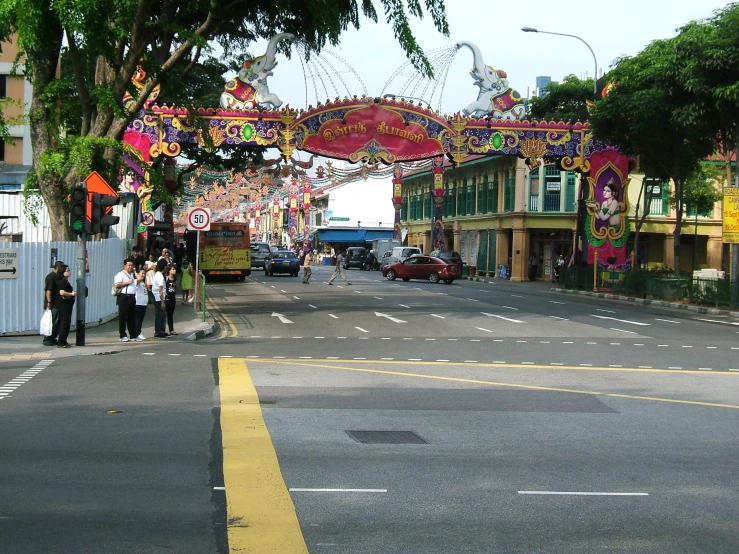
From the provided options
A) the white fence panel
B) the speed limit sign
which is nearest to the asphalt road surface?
the white fence panel

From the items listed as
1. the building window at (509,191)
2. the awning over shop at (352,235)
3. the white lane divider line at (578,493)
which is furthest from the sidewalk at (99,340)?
the awning over shop at (352,235)

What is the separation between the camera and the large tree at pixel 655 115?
32812mm

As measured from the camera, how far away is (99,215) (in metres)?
19.5

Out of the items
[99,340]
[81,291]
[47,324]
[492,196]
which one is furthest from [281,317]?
[492,196]

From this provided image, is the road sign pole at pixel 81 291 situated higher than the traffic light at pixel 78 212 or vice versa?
the traffic light at pixel 78 212

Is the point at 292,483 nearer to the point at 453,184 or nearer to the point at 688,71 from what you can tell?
the point at 688,71

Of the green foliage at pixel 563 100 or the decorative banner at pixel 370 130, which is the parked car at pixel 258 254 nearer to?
the green foliage at pixel 563 100

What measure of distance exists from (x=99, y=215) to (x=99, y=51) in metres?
5.21

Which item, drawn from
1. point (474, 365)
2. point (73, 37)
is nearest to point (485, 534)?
point (474, 365)

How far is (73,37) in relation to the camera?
22766 mm

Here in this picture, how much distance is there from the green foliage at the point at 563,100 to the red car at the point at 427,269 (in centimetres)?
Result: 1021

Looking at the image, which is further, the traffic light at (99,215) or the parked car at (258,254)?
the parked car at (258,254)

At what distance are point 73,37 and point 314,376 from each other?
11.9 meters

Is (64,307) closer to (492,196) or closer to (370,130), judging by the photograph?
(370,130)
